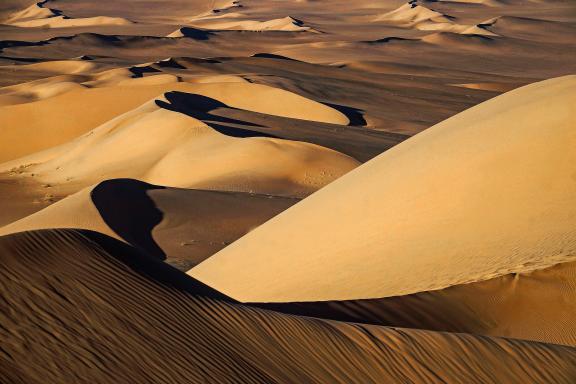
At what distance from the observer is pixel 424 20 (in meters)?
71.0

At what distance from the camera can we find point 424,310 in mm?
6297

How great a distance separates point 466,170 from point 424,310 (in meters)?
4.06

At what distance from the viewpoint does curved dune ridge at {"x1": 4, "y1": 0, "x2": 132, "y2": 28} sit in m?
74.1

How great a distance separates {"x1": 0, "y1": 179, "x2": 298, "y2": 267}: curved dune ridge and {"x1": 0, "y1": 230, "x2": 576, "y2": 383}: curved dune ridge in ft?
20.0

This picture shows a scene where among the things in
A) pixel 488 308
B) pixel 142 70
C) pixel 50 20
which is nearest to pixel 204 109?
pixel 142 70

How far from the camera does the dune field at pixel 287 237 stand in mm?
4207

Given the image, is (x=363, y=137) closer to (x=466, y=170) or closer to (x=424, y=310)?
(x=466, y=170)

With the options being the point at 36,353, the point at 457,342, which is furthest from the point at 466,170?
the point at 36,353

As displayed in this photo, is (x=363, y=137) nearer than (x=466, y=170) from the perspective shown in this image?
No

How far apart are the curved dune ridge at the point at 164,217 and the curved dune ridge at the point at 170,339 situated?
609cm

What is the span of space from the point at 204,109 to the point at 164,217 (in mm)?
11913

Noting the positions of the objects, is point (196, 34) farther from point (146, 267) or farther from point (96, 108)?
point (146, 267)

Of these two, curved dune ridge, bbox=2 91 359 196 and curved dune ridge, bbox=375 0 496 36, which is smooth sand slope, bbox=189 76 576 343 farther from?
curved dune ridge, bbox=375 0 496 36

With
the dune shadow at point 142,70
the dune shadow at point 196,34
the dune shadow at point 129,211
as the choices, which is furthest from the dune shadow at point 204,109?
the dune shadow at point 196,34
